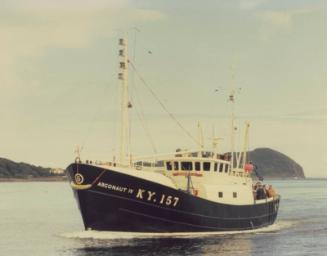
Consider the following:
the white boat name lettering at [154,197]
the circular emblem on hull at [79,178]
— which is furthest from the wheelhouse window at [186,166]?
the circular emblem on hull at [79,178]

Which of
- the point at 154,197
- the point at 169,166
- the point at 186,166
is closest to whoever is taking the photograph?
the point at 154,197

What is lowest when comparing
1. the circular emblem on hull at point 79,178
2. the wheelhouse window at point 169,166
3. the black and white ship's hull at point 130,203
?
the black and white ship's hull at point 130,203

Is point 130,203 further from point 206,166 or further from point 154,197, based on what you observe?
point 206,166

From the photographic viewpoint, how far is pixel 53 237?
62031 millimetres

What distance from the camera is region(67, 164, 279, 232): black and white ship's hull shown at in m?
51.3

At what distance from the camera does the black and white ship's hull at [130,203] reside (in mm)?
51281

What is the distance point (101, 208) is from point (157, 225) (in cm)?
452

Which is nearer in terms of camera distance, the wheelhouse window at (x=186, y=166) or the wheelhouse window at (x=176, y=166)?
the wheelhouse window at (x=186, y=166)

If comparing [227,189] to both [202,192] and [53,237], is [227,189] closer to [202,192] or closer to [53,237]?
[202,192]

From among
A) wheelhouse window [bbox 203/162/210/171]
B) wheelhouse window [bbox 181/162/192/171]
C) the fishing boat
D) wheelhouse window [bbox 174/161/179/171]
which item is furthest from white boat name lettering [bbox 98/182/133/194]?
wheelhouse window [bbox 203/162/210/171]

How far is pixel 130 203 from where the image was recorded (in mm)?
51375

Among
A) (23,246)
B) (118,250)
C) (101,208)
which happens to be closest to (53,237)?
(23,246)

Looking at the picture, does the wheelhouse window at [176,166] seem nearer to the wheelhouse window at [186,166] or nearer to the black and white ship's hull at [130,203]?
the wheelhouse window at [186,166]

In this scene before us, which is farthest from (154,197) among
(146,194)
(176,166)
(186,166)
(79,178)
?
(186,166)
